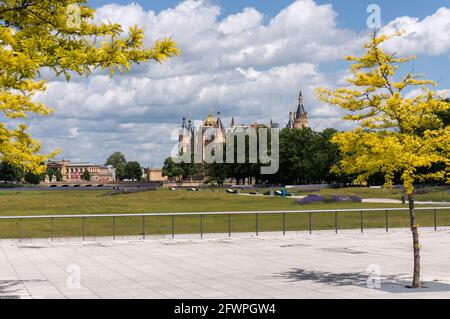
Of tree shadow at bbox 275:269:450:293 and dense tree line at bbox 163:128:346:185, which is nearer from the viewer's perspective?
tree shadow at bbox 275:269:450:293

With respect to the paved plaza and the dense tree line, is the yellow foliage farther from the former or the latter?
the dense tree line

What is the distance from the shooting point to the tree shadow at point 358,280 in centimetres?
1378

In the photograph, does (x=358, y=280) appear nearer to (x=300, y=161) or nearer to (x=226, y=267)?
(x=226, y=267)

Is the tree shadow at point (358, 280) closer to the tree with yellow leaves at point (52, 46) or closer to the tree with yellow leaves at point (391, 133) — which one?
the tree with yellow leaves at point (391, 133)

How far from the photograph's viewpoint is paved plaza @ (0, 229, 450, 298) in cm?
1366

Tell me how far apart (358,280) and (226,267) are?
4.20 metres

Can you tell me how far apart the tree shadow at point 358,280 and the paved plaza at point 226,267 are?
0.07 ft

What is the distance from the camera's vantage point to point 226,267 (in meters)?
18.1

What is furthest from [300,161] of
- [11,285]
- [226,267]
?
[11,285]

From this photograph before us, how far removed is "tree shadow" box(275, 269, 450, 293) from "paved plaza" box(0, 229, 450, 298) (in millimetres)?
23

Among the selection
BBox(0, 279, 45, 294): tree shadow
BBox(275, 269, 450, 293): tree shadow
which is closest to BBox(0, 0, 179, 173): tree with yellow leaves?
BBox(0, 279, 45, 294): tree shadow

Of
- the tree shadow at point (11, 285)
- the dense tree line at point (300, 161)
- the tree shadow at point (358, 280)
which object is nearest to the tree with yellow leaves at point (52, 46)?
the tree shadow at point (11, 285)
